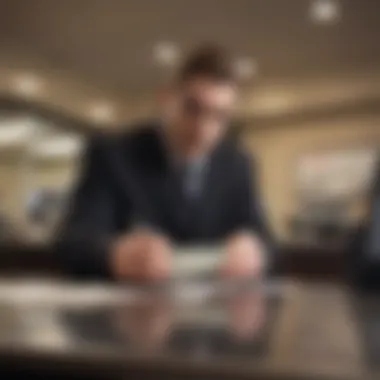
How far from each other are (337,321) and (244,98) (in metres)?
0.57

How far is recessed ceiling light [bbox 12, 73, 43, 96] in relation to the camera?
104 centimetres

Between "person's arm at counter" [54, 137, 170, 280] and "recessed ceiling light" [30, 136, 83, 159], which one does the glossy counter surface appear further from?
"recessed ceiling light" [30, 136, 83, 159]

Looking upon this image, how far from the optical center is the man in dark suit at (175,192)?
0.92 meters

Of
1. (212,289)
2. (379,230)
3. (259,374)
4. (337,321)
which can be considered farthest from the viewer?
(379,230)

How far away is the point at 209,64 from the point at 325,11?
19 cm

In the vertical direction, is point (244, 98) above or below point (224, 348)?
above

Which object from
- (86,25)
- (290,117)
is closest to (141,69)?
(86,25)

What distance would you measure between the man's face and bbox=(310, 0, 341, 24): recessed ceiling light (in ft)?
0.55

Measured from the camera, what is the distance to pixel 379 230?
94 cm

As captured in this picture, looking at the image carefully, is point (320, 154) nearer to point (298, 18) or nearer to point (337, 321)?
point (298, 18)

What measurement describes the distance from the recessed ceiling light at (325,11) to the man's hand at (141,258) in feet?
1.30

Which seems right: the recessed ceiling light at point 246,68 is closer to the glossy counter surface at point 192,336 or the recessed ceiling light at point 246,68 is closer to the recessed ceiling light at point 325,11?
the recessed ceiling light at point 325,11

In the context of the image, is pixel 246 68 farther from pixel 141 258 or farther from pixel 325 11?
pixel 141 258

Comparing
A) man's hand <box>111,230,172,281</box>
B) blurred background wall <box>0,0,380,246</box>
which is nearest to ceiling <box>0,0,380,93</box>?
blurred background wall <box>0,0,380,246</box>
